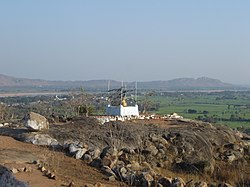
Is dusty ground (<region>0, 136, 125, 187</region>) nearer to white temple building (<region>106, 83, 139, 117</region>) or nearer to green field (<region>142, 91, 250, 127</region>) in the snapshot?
white temple building (<region>106, 83, 139, 117</region>)

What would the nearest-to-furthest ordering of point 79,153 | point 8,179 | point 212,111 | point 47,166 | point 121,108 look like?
point 8,179 → point 47,166 → point 79,153 → point 121,108 → point 212,111

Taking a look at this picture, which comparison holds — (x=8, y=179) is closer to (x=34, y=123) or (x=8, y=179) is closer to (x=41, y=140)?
(x=41, y=140)

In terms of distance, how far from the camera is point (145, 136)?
2562 cm

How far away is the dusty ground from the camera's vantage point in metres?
13.8

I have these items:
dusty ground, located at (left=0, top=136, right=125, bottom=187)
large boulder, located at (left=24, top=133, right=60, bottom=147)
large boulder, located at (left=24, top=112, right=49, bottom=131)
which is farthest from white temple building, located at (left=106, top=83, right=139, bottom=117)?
dusty ground, located at (left=0, top=136, right=125, bottom=187)

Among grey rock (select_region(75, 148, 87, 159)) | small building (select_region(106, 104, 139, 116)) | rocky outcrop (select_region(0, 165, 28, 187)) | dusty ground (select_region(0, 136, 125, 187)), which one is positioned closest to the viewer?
rocky outcrop (select_region(0, 165, 28, 187))

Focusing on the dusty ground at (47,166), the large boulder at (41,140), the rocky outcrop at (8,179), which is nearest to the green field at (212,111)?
the large boulder at (41,140)

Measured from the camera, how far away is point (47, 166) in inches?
616

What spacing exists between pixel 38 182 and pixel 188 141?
14.4 m

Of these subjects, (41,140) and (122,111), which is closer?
(41,140)

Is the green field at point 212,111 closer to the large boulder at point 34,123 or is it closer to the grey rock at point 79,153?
the large boulder at point 34,123

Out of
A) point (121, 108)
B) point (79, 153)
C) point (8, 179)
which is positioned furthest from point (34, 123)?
point (121, 108)

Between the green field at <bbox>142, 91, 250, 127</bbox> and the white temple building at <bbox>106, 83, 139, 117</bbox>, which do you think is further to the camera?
the green field at <bbox>142, 91, 250, 127</bbox>

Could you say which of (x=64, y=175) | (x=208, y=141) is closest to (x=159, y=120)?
(x=208, y=141)
